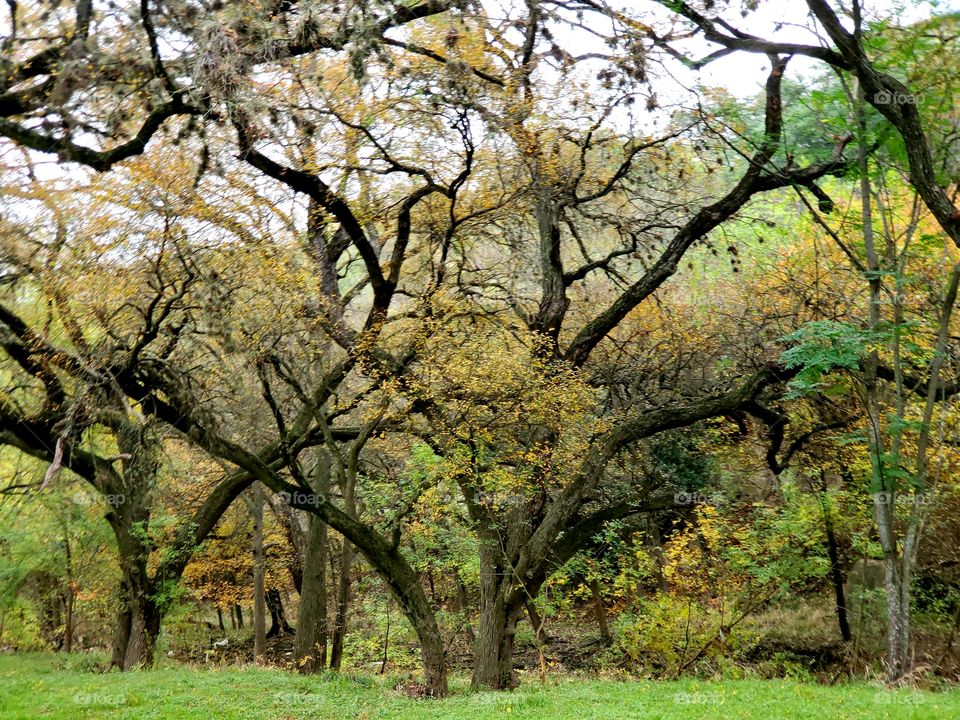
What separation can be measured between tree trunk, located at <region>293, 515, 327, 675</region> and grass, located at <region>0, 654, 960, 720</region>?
10.1ft

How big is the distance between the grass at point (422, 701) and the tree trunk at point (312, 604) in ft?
10.1

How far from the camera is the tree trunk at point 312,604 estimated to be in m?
15.5

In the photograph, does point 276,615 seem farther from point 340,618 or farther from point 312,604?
point 312,604

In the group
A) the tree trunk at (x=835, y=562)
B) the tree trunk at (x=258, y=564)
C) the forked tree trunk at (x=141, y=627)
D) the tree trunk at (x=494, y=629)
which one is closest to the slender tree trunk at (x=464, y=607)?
the tree trunk at (x=258, y=564)

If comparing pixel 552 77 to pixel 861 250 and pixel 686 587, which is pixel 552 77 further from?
pixel 686 587

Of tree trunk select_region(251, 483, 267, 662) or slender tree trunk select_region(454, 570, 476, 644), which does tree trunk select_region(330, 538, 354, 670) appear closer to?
slender tree trunk select_region(454, 570, 476, 644)

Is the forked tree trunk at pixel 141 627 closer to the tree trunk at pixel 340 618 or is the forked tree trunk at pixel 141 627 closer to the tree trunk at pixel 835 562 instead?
the tree trunk at pixel 340 618

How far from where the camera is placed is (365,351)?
12.1 metres

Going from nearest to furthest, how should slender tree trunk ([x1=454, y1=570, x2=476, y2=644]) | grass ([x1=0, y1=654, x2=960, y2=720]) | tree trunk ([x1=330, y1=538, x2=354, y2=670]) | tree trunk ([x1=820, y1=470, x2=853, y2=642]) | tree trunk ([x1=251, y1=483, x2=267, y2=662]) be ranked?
grass ([x1=0, y1=654, x2=960, y2=720]) → tree trunk ([x1=820, y1=470, x2=853, y2=642]) → tree trunk ([x1=330, y1=538, x2=354, y2=670]) → slender tree trunk ([x1=454, y1=570, x2=476, y2=644]) → tree trunk ([x1=251, y1=483, x2=267, y2=662])

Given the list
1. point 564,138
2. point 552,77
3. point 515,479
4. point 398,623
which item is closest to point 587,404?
point 515,479

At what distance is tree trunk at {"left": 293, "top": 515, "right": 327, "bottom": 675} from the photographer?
50.8 ft

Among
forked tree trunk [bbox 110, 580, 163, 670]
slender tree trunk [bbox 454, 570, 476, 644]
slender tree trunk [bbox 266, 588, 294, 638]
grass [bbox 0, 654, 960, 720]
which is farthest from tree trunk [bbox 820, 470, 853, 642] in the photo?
slender tree trunk [bbox 266, 588, 294, 638]

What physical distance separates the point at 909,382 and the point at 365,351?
350 inches

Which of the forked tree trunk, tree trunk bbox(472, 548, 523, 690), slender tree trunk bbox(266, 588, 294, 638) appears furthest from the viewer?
slender tree trunk bbox(266, 588, 294, 638)
